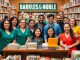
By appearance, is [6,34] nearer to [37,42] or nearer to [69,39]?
[37,42]

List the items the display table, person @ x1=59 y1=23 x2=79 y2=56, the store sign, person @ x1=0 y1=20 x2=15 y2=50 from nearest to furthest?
the display table → person @ x1=59 y1=23 x2=79 y2=56 → person @ x1=0 y1=20 x2=15 y2=50 → the store sign

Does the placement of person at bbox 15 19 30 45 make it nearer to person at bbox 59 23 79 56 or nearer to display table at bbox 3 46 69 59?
person at bbox 59 23 79 56

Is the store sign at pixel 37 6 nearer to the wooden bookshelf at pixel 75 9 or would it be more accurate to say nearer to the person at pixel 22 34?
the wooden bookshelf at pixel 75 9

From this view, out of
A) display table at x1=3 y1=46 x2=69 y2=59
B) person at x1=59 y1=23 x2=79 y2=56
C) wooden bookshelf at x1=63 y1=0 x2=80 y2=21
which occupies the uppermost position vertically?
wooden bookshelf at x1=63 y1=0 x2=80 y2=21

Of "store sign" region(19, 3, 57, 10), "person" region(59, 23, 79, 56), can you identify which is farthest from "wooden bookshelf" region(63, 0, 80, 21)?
"store sign" region(19, 3, 57, 10)

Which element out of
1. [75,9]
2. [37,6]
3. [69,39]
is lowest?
[69,39]

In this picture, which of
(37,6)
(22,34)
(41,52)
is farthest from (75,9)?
(37,6)

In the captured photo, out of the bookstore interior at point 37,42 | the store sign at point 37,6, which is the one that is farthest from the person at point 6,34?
the store sign at point 37,6

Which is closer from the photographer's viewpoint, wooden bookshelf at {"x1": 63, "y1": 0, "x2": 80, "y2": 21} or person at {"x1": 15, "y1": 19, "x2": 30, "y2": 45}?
person at {"x1": 15, "y1": 19, "x2": 30, "y2": 45}

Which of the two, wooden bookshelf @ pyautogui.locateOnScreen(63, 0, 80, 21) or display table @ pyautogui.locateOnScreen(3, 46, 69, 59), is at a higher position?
wooden bookshelf @ pyautogui.locateOnScreen(63, 0, 80, 21)

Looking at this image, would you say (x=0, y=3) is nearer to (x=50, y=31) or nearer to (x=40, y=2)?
(x=50, y=31)

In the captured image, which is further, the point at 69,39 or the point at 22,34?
the point at 22,34

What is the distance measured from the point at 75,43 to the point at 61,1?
1432 cm

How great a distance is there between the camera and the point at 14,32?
5.74 m
